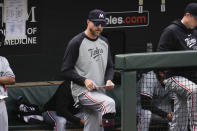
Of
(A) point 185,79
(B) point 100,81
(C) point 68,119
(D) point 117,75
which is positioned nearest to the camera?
(A) point 185,79

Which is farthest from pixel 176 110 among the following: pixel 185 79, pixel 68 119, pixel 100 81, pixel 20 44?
pixel 20 44

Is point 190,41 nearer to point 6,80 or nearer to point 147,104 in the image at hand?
point 147,104

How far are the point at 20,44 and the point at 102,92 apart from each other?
237 cm

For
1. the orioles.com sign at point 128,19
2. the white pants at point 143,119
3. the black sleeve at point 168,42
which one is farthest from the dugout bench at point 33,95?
the black sleeve at point 168,42

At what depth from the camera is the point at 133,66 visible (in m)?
4.86

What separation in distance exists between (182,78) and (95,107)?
93 cm

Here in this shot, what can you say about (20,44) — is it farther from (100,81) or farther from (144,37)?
(100,81)

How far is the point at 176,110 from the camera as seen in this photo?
229 inches

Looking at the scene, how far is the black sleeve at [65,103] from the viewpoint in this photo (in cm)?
689

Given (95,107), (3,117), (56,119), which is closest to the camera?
(95,107)

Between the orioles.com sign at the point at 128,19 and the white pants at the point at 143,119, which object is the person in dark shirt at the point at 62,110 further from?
the orioles.com sign at the point at 128,19

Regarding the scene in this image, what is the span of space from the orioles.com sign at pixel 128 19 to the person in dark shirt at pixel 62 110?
4.54ft

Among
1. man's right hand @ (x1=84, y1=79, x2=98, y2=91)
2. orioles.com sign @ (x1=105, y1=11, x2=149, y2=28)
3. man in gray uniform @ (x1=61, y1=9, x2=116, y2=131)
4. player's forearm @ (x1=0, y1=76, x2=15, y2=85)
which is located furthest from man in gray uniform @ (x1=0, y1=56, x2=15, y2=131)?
orioles.com sign @ (x1=105, y1=11, x2=149, y2=28)

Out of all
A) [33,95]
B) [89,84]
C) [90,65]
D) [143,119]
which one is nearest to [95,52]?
[90,65]
